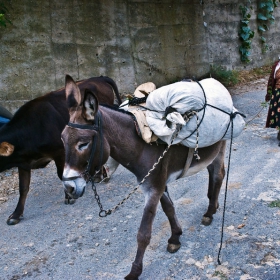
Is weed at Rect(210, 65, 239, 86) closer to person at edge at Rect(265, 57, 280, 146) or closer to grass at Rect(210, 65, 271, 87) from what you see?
grass at Rect(210, 65, 271, 87)

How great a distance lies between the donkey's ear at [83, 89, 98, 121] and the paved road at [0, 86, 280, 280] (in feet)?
4.89

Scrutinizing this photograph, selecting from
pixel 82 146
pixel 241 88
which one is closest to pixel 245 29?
pixel 241 88

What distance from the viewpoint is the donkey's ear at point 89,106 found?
2576mm

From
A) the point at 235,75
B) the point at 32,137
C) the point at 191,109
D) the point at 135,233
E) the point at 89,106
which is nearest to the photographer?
the point at 89,106

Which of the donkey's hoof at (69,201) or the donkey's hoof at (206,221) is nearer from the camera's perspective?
the donkey's hoof at (206,221)

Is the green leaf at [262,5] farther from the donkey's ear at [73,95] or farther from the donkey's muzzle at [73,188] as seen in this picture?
the donkey's muzzle at [73,188]

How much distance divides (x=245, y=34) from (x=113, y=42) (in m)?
4.98

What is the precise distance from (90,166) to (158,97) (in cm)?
83

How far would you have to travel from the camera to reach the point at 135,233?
3.93 meters

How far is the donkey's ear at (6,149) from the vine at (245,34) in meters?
9.17

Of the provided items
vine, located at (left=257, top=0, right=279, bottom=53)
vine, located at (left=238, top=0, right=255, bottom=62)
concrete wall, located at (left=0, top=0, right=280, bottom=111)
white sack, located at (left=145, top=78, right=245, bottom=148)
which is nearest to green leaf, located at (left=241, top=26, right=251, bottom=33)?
vine, located at (left=238, top=0, right=255, bottom=62)

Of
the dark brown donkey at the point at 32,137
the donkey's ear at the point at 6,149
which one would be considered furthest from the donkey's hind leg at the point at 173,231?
the donkey's ear at the point at 6,149

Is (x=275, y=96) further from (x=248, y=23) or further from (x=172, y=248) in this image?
(x=248, y=23)

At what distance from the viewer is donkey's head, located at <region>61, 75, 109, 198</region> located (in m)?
2.64
